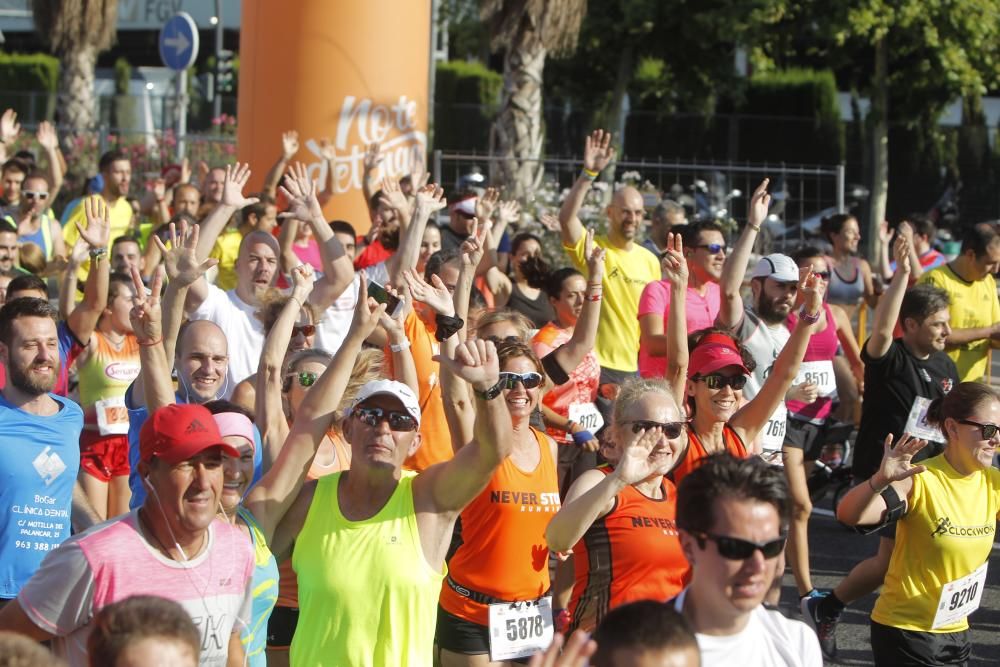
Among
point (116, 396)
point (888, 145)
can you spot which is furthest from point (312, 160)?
point (888, 145)

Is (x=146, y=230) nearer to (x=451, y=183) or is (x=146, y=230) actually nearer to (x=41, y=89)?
(x=451, y=183)

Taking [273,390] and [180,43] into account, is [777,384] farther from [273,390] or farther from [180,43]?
[180,43]

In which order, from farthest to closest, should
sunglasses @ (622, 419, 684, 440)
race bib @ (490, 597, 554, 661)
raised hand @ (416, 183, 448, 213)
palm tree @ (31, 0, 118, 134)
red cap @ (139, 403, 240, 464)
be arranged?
palm tree @ (31, 0, 118, 134) < raised hand @ (416, 183, 448, 213) < race bib @ (490, 597, 554, 661) < sunglasses @ (622, 419, 684, 440) < red cap @ (139, 403, 240, 464)

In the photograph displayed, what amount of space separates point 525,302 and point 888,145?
20.2m

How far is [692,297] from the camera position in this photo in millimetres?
7750

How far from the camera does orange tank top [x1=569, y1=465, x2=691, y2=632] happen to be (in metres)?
4.51

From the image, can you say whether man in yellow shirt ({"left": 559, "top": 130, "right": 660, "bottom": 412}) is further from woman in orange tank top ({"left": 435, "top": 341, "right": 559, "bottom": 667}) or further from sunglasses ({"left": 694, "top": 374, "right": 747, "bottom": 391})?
woman in orange tank top ({"left": 435, "top": 341, "right": 559, "bottom": 667})

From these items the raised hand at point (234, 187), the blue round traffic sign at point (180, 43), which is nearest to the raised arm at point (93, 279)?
the raised hand at point (234, 187)

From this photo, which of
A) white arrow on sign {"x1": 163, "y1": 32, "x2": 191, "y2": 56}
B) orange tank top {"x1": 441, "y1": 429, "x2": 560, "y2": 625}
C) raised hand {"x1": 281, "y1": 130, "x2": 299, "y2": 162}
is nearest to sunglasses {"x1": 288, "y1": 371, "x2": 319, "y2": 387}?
orange tank top {"x1": 441, "y1": 429, "x2": 560, "y2": 625}

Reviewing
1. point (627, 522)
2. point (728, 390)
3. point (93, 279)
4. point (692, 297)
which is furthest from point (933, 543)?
point (93, 279)

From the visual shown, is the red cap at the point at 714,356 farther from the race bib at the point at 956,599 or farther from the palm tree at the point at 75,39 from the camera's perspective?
the palm tree at the point at 75,39

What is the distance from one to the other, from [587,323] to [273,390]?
207 centimetres

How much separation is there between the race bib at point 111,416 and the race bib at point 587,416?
7.46 ft

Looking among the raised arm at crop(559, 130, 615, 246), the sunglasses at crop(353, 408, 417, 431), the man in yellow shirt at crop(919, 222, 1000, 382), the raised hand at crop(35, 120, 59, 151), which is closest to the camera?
the sunglasses at crop(353, 408, 417, 431)
